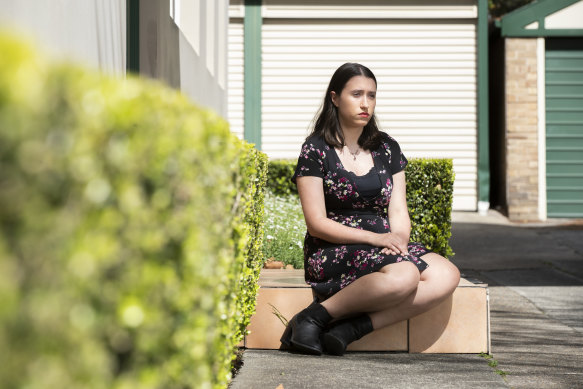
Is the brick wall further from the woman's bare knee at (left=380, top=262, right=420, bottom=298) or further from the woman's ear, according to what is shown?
the woman's bare knee at (left=380, top=262, right=420, bottom=298)

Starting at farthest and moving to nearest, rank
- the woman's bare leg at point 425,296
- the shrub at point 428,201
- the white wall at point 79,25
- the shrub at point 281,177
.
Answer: the shrub at point 281,177 → the shrub at point 428,201 → the woman's bare leg at point 425,296 → the white wall at point 79,25

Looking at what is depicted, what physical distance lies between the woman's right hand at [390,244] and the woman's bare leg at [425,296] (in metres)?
0.18

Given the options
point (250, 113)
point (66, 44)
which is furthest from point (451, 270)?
point (250, 113)

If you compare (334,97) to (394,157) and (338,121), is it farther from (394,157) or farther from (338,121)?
(394,157)

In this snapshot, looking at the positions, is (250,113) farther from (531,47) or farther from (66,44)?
(66,44)

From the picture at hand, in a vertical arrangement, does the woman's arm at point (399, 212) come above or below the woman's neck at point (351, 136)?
below

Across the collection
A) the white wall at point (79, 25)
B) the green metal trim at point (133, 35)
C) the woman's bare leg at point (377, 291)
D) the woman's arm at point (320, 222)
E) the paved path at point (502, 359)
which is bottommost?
the paved path at point (502, 359)

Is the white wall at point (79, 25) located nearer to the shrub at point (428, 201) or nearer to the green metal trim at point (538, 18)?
the shrub at point (428, 201)

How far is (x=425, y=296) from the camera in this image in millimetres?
3385

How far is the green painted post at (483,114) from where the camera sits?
11.7 meters

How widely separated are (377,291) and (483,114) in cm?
913

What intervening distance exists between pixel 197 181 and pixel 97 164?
337mm

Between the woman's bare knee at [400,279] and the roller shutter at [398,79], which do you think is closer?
the woman's bare knee at [400,279]

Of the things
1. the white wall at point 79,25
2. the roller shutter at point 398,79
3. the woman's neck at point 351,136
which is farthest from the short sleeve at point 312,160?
the roller shutter at point 398,79
